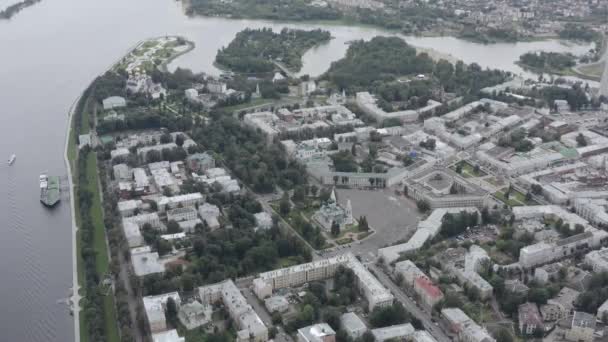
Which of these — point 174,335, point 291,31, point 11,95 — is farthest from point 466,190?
point 291,31

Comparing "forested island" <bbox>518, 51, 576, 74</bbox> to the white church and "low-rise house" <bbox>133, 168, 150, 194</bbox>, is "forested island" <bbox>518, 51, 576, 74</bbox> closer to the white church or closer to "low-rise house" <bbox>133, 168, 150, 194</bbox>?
the white church

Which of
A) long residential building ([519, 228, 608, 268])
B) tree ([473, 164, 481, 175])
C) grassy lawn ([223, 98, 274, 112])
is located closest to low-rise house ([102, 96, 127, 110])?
grassy lawn ([223, 98, 274, 112])

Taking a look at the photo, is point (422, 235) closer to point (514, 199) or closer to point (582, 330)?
point (514, 199)

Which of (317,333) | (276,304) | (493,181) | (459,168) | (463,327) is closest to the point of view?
(317,333)

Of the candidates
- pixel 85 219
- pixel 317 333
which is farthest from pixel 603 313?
pixel 85 219

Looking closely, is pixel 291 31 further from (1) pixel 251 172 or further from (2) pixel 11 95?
(1) pixel 251 172

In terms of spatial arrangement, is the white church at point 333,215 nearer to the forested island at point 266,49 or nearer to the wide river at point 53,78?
the wide river at point 53,78
